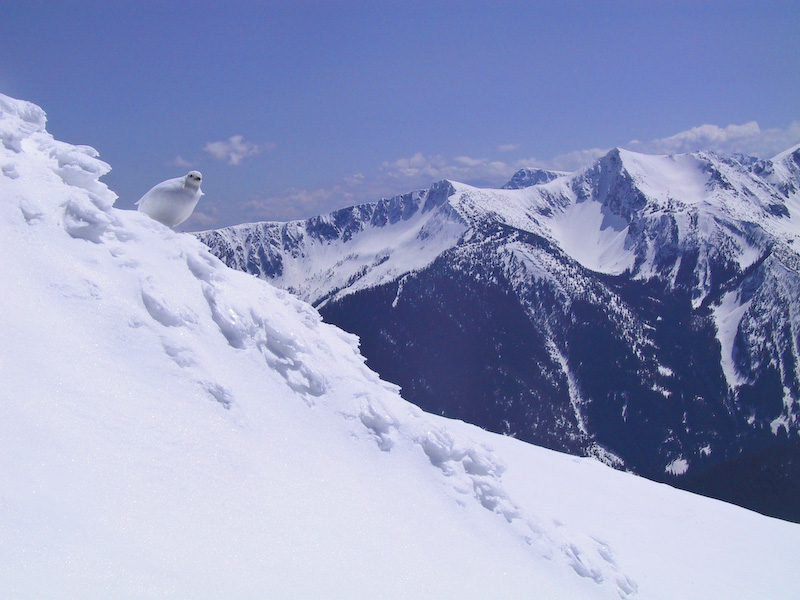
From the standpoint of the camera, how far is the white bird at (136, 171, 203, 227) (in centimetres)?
1282

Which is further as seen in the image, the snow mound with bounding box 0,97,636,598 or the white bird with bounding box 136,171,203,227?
the white bird with bounding box 136,171,203,227

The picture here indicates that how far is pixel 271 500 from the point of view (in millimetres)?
7957

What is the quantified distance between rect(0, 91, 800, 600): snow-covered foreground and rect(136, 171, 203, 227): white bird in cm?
114

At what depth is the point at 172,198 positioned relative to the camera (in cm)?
1282

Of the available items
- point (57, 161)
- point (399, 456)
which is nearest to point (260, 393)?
point (399, 456)

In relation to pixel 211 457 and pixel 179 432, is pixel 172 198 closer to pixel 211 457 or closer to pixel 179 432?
pixel 179 432

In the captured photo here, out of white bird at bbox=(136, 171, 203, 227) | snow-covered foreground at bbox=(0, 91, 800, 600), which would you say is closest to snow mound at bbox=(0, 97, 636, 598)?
snow-covered foreground at bbox=(0, 91, 800, 600)

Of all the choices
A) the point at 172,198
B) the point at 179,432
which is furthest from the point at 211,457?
the point at 172,198

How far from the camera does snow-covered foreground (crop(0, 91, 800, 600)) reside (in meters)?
5.95

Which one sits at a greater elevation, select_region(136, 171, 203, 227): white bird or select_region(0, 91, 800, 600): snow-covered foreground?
select_region(136, 171, 203, 227): white bird

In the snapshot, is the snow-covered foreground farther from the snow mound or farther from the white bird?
the white bird

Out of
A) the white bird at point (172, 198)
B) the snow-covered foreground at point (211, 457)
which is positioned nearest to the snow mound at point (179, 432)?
the snow-covered foreground at point (211, 457)

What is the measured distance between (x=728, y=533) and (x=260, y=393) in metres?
17.5

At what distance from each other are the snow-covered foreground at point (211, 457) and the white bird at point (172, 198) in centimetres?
114
